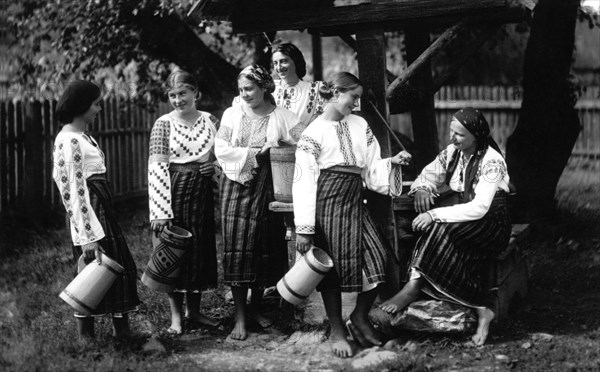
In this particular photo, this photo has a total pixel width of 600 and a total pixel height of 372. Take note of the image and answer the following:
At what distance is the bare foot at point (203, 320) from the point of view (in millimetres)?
7137

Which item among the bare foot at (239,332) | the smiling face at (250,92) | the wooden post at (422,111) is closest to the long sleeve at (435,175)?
the smiling face at (250,92)

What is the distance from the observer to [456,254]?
6480 mm

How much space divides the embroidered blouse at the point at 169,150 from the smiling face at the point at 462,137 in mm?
1875

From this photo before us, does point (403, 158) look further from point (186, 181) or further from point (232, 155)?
point (186, 181)

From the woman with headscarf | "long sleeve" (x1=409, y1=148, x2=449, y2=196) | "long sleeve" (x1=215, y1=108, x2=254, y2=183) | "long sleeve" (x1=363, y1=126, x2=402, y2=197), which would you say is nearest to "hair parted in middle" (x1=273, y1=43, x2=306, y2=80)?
the woman with headscarf

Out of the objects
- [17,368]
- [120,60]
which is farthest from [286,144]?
[120,60]

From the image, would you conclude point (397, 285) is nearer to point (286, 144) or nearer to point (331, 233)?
point (331, 233)

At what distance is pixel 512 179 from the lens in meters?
10.2

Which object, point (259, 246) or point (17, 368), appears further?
point (259, 246)

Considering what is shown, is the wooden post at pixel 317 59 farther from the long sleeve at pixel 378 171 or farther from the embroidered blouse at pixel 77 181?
the embroidered blouse at pixel 77 181

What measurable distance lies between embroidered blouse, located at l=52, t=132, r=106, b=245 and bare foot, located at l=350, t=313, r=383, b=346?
1940 mm

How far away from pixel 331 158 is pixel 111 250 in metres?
1.71

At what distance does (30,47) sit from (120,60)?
1.74 metres

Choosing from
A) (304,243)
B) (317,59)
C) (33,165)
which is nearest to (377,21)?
(304,243)
